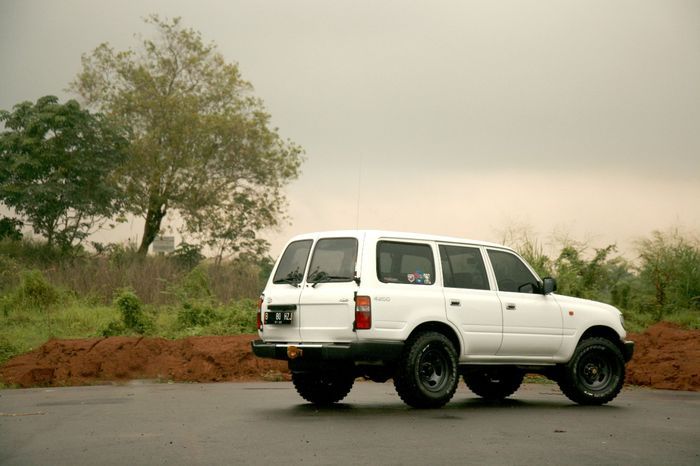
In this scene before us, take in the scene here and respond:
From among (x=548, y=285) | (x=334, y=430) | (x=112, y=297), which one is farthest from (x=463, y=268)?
(x=112, y=297)

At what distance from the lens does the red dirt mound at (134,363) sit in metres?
18.7

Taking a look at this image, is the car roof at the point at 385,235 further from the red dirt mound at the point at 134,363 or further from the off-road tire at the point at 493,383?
the red dirt mound at the point at 134,363

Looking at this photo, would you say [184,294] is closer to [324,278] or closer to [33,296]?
[33,296]

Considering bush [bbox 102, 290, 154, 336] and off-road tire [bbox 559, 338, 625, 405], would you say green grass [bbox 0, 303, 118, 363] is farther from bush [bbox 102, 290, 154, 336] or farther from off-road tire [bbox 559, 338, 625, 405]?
off-road tire [bbox 559, 338, 625, 405]

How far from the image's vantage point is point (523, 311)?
13.7 metres

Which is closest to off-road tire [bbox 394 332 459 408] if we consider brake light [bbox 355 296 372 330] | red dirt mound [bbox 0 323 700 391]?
brake light [bbox 355 296 372 330]

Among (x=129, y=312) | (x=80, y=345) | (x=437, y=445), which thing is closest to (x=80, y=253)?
(x=129, y=312)

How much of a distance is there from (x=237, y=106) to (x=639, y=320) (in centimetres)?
2765

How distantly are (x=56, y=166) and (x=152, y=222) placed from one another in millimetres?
8277

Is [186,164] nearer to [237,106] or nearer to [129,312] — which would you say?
[237,106]

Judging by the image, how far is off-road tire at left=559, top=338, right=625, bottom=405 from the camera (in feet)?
46.4

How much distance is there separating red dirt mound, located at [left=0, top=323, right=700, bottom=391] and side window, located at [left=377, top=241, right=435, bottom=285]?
707 cm

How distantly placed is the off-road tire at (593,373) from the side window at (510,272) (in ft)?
3.98

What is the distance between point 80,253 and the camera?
43250 mm
